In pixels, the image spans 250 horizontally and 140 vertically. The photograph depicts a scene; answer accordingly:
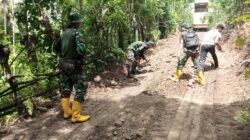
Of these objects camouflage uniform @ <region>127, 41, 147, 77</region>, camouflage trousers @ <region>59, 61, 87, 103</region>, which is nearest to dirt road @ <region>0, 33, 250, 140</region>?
camouflage trousers @ <region>59, 61, 87, 103</region>

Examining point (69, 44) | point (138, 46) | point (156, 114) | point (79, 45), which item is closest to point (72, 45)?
point (69, 44)

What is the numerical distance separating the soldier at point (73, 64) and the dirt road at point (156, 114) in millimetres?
346

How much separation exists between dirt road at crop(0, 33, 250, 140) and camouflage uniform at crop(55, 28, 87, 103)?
68cm

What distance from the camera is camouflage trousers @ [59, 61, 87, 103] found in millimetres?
5883

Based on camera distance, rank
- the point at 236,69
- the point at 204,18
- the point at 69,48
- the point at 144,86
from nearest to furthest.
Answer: the point at 69,48 → the point at 144,86 → the point at 236,69 → the point at 204,18

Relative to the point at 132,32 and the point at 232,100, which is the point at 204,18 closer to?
the point at 132,32

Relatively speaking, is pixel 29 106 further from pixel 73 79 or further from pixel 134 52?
pixel 134 52

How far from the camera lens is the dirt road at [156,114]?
5258 millimetres

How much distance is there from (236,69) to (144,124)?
233 inches

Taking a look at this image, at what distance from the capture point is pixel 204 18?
114 ft

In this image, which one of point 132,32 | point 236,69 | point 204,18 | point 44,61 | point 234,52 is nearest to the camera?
point 44,61

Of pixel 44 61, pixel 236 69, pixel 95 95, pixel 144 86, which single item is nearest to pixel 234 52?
pixel 236 69

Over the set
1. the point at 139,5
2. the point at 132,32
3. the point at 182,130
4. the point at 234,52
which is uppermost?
the point at 139,5

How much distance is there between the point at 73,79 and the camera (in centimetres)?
599
